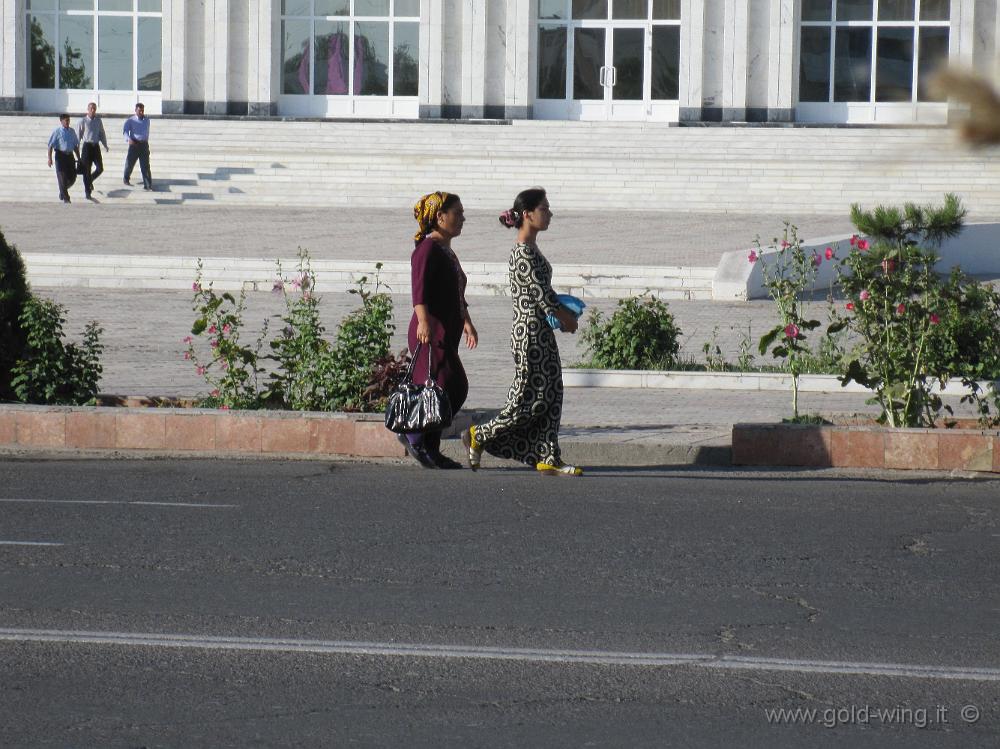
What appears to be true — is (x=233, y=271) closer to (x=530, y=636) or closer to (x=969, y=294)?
(x=969, y=294)

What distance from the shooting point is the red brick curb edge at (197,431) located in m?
9.88

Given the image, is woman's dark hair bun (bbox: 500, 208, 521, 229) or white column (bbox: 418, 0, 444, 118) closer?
woman's dark hair bun (bbox: 500, 208, 521, 229)

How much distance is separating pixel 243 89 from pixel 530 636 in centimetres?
3698

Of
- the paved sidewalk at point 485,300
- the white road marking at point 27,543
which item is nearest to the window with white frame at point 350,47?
the paved sidewalk at point 485,300

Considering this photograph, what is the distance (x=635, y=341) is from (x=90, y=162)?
805 inches

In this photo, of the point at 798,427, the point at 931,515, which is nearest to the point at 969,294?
the point at 798,427

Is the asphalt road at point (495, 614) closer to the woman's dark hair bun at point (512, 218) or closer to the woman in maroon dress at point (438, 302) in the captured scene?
the woman in maroon dress at point (438, 302)

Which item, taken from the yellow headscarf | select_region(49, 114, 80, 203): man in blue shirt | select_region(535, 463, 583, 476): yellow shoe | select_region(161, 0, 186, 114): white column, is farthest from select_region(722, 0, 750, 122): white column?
select_region(535, 463, 583, 476): yellow shoe

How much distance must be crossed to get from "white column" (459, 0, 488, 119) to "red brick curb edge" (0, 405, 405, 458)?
1211 inches

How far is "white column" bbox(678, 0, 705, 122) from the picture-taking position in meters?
39.2

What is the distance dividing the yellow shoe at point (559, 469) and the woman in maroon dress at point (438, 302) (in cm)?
65

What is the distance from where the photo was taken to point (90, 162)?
3094cm

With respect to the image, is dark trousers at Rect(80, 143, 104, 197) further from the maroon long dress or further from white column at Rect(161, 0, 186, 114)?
the maroon long dress

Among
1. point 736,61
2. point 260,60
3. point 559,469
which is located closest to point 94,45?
point 260,60
